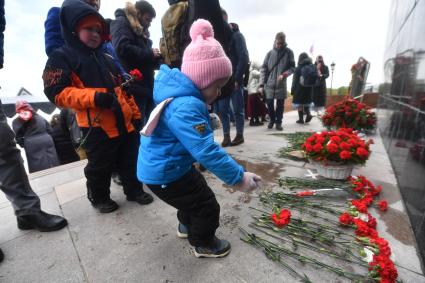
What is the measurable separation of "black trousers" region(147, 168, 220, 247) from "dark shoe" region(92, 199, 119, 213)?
1.00m

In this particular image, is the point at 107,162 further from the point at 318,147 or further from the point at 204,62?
the point at 318,147

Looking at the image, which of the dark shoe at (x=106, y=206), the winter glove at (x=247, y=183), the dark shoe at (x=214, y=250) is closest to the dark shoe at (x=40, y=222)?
the dark shoe at (x=106, y=206)

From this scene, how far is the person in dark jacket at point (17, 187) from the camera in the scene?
179 centimetres

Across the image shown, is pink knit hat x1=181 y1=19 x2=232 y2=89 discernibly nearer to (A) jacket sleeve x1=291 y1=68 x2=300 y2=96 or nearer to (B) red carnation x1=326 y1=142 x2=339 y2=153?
(B) red carnation x1=326 y1=142 x2=339 y2=153

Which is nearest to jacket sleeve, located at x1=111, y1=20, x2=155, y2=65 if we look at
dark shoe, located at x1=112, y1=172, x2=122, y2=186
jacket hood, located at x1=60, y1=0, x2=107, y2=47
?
jacket hood, located at x1=60, y1=0, x2=107, y2=47

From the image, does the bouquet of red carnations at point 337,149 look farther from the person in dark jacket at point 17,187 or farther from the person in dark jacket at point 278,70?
the person in dark jacket at point 278,70

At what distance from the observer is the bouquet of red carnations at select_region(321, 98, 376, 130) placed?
3.81 metres

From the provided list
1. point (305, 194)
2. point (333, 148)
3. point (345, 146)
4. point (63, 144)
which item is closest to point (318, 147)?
point (333, 148)

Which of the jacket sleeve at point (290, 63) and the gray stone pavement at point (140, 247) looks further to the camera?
the jacket sleeve at point (290, 63)

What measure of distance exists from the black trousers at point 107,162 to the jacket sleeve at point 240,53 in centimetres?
219

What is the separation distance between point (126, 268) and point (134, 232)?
1.32ft

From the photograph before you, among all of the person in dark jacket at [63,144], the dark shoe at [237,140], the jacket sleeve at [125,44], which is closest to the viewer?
the jacket sleeve at [125,44]

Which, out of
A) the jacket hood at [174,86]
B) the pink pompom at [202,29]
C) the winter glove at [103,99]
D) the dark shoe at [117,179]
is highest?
the pink pompom at [202,29]

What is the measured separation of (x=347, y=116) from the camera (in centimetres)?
383
